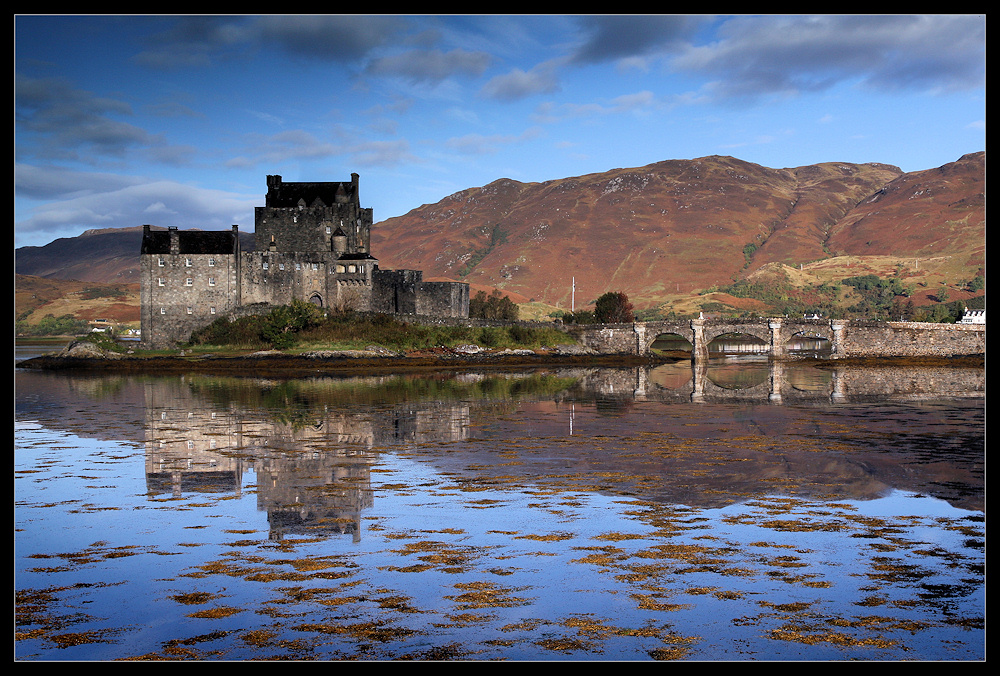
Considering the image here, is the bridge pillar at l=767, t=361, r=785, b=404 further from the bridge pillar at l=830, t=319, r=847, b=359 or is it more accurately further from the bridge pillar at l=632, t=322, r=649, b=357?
the bridge pillar at l=632, t=322, r=649, b=357

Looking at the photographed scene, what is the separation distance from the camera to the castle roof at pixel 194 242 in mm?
67750

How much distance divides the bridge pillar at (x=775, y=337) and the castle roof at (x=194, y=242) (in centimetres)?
4751

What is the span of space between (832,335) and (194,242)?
5502 cm

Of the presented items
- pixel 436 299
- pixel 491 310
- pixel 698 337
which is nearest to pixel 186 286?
pixel 436 299

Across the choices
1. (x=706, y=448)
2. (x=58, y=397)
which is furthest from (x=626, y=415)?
(x=58, y=397)

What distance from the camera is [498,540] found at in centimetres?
1206

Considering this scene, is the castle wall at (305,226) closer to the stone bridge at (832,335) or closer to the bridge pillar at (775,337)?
the stone bridge at (832,335)

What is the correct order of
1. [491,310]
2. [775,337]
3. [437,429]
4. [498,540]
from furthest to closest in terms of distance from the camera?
[491,310]
[775,337]
[437,429]
[498,540]

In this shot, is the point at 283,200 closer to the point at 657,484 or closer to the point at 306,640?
the point at 657,484

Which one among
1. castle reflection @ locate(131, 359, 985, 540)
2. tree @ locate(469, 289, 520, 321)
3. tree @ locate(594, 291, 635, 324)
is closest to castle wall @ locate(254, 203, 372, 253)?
castle reflection @ locate(131, 359, 985, 540)

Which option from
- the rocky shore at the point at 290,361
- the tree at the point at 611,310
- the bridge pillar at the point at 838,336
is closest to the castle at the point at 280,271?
the rocky shore at the point at 290,361

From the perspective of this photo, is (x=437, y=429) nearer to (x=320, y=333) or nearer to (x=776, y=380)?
(x=776, y=380)

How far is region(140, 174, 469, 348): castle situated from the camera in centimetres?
6794

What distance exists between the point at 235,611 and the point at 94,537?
452cm
